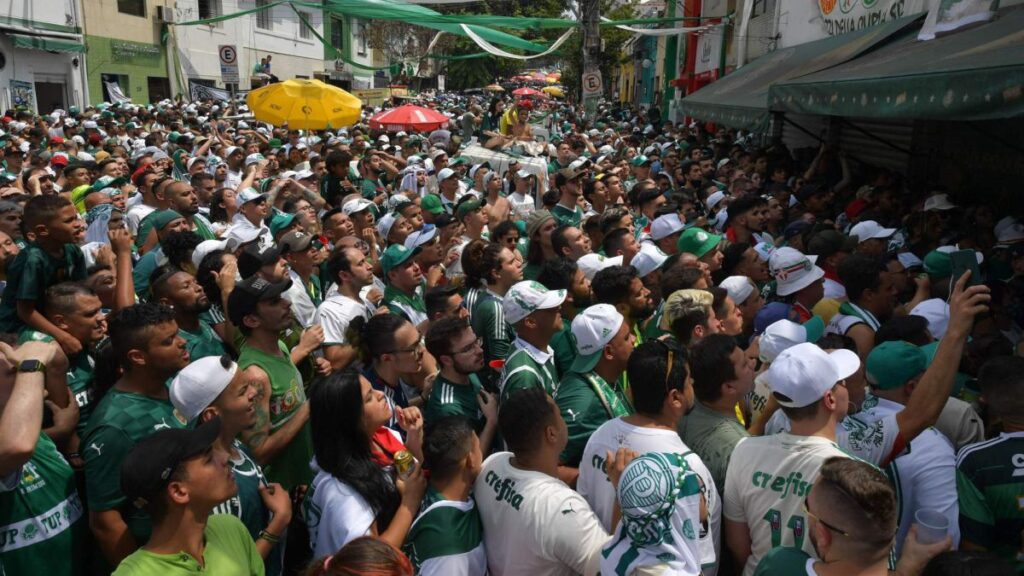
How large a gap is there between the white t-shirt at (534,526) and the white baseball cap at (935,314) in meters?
2.61

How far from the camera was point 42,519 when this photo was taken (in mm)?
2820

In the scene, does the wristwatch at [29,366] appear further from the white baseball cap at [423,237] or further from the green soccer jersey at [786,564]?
the white baseball cap at [423,237]

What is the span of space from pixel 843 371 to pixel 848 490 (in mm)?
844

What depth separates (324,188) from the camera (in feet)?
34.4

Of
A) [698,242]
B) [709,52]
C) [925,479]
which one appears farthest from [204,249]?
[709,52]

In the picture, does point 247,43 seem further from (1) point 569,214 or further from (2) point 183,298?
(2) point 183,298

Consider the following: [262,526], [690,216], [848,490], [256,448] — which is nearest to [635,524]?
[848,490]

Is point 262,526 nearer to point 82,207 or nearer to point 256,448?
point 256,448

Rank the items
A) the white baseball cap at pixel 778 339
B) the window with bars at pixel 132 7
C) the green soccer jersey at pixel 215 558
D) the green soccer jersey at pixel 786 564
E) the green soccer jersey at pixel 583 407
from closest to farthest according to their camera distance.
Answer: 1. the green soccer jersey at pixel 786 564
2. the green soccer jersey at pixel 215 558
3. the green soccer jersey at pixel 583 407
4. the white baseball cap at pixel 778 339
5. the window with bars at pixel 132 7

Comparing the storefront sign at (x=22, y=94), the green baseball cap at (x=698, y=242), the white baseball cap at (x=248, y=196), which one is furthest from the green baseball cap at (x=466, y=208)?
the storefront sign at (x=22, y=94)

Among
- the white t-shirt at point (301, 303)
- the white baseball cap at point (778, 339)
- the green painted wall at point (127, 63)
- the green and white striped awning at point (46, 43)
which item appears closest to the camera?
the white baseball cap at point (778, 339)

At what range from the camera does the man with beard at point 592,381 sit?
340 centimetres

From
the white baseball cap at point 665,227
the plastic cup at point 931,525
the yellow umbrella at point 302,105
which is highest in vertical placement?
the yellow umbrella at point 302,105

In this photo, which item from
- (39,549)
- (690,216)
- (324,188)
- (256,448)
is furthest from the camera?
(324,188)
